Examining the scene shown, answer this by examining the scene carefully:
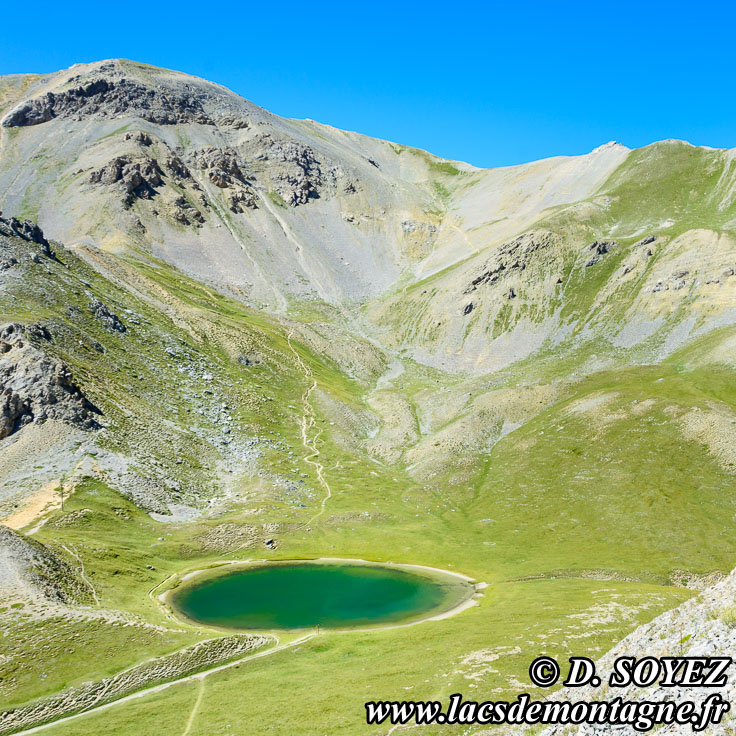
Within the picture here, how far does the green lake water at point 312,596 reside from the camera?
6056cm

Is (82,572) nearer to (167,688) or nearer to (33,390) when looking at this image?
(167,688)

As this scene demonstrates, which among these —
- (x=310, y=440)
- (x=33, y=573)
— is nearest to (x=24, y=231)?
(x=310, y=440)

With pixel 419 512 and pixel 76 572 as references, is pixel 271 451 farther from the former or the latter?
pixel 76 572

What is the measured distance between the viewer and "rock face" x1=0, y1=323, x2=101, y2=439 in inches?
3546

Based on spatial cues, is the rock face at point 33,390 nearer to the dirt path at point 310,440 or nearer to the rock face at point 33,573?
the rock face at point 33,573

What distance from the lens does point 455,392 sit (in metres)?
156

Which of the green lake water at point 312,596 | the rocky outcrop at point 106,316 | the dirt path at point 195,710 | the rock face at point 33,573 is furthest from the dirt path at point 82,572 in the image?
the rocky outcrop at point 106,316

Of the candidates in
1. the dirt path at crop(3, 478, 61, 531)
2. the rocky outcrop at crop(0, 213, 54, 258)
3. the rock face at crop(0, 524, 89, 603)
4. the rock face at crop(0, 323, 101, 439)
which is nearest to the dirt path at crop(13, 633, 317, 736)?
the rock face at crop(0, 524, 89, 603)

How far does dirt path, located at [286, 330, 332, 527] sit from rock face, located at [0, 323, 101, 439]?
43.6 meters

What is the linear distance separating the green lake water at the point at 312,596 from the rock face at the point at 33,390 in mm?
41600

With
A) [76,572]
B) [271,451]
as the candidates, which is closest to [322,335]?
[271,451]

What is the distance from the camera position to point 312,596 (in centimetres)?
6862

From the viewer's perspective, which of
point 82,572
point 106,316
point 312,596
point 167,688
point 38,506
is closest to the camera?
point 167,688

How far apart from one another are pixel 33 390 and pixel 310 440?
59.0 metres
